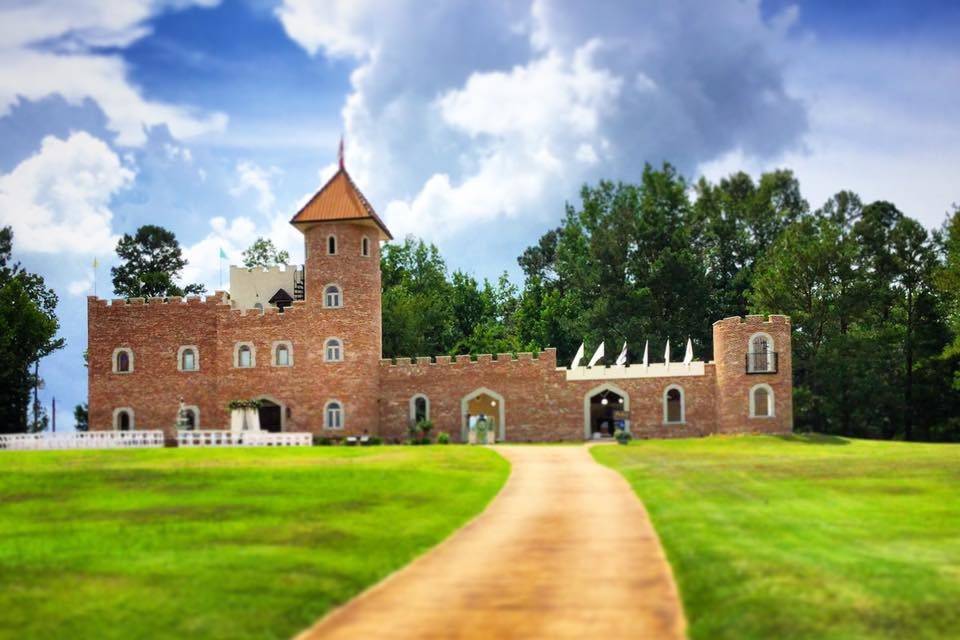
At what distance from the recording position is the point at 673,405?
5034cm

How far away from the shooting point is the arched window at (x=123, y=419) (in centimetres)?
5397

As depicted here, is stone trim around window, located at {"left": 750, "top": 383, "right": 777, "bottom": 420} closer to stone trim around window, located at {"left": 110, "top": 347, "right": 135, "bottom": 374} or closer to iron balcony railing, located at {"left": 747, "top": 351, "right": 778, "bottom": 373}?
iron balcony railing, located at {"left": 747, "top": 351, "right": 778, "bottom": 373}

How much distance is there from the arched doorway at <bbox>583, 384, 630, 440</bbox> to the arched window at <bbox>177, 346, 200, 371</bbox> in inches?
750

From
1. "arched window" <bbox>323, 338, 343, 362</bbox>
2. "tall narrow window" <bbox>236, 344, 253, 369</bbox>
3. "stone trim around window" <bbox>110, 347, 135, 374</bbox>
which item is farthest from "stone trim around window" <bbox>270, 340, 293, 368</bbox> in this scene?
"stone trim around window" <bbox>110, 347, 135, 374</bbox>

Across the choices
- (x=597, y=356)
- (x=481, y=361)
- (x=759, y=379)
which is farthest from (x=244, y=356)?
(x=759, y=379)

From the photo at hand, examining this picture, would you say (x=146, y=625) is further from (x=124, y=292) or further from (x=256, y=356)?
(x=124, y=292)

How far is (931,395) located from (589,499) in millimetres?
43415

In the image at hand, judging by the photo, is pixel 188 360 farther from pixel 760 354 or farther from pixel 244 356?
pixel 760 354

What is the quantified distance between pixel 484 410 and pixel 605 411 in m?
5.73

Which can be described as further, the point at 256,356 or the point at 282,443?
the point at 256,356

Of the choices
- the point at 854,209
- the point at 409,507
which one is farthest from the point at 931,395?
the point at 409,507

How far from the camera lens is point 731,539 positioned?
18891 mm

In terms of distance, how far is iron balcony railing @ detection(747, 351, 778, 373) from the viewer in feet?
157

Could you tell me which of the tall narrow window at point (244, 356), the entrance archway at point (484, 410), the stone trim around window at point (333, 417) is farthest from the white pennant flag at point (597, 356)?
the tall narrow window at point (244, 356)
